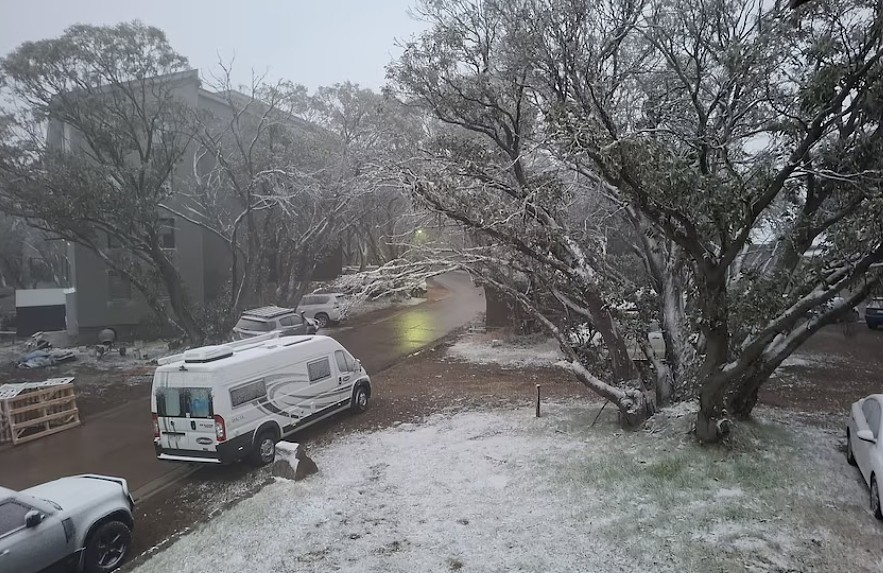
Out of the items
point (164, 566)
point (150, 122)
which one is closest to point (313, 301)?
point (150, 122)

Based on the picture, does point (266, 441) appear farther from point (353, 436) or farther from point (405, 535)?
point (405, 535)

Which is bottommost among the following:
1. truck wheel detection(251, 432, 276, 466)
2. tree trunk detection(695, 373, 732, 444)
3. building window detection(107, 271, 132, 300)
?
truck wheel detection(251, 432, 276, 466)

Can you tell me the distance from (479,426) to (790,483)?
5.55 meters

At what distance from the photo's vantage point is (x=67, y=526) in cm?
705

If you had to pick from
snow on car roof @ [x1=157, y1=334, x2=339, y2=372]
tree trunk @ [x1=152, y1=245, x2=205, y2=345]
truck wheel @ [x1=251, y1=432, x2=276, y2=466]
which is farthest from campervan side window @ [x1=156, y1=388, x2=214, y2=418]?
tree trunk @ [x1=152, y1=245, x2=205, y2=345]

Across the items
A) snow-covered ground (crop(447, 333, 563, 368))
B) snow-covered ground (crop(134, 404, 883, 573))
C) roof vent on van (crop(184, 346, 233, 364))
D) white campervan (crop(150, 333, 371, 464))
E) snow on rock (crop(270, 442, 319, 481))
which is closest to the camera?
snow-covered ground (crop(134, 404, 883, 573))

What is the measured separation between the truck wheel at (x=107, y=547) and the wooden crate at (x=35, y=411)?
23.2ft

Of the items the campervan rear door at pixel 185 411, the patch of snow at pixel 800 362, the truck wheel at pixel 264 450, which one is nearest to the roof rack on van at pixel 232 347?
the campervan rear door at pixel 185 411

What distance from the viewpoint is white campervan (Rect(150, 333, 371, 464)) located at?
389 inches

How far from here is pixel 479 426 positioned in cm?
1173

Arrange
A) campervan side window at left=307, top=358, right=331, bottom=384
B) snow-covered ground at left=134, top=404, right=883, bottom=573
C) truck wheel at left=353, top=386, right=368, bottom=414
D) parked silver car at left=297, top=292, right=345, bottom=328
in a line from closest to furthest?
1. snow-covered ground at left=134, top=404, right=883, bottom=573
2. campervan side window at left=307, top=358, right=331, bottom=384
3. truck wheel at left=353, top=386, right=368, bottom=414
4. parked silver car at left=297, top=292, right=345, bottom=328

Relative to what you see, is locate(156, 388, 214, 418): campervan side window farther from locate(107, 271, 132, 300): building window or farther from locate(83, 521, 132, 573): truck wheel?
locate(107, 271, 132, 300): building window

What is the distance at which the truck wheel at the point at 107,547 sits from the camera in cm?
721

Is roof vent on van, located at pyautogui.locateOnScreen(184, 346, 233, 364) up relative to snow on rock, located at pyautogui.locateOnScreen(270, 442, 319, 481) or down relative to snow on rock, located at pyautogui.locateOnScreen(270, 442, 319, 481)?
up
